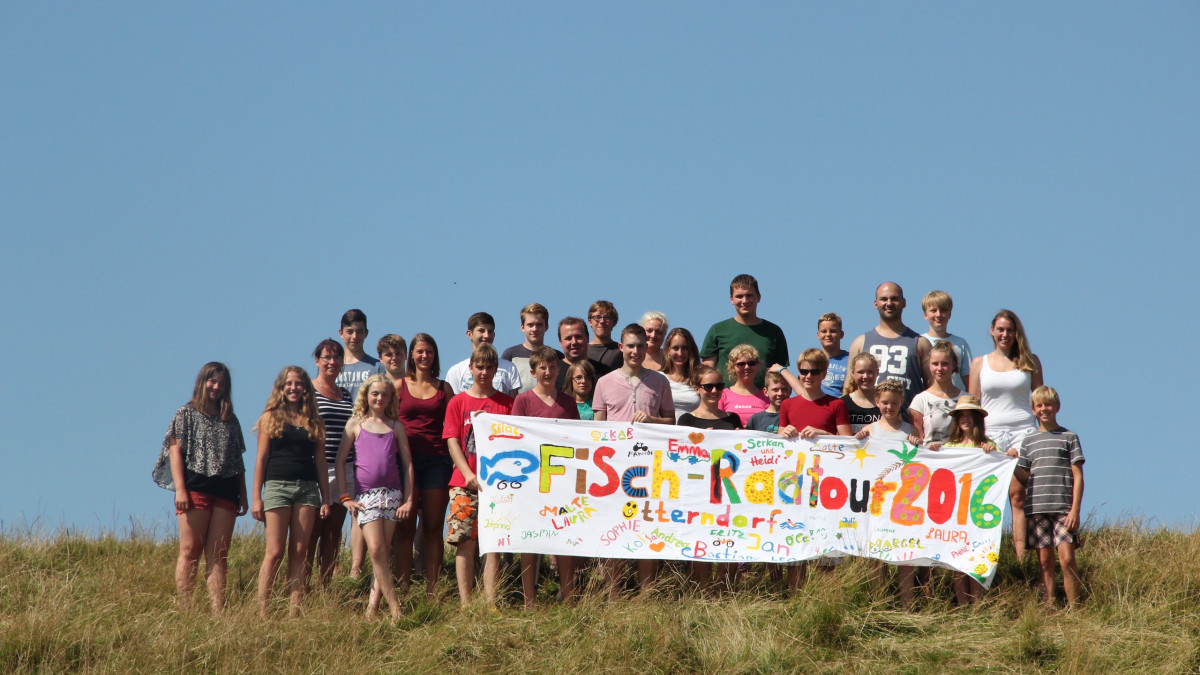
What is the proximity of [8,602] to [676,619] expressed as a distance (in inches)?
240

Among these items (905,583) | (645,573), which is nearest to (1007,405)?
(905,583)

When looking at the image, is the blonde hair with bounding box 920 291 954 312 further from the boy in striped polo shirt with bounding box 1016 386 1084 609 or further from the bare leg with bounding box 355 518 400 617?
the bare leg with bounding box 355 518 400 617

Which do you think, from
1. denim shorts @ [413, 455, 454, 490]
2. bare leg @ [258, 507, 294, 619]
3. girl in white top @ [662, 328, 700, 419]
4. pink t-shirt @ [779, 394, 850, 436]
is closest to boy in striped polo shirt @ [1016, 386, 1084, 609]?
pink t-shirt @ [779, 394, 850, 436]

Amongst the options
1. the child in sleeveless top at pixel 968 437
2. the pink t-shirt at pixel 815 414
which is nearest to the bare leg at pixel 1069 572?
the child in sleeveless top at pixel 968 437

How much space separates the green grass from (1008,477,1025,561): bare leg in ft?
1.65

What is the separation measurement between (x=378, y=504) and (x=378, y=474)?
250 millimetres

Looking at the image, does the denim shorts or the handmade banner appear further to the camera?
the denim shorts

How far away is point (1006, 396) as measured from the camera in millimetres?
12016

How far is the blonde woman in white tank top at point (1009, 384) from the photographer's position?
11914mm

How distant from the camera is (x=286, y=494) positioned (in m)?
10.9

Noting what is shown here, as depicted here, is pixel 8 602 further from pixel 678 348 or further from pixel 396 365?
pixel 678 348

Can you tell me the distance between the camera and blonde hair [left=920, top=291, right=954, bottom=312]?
13.0 m

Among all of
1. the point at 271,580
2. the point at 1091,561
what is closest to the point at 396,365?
the point at 271,580

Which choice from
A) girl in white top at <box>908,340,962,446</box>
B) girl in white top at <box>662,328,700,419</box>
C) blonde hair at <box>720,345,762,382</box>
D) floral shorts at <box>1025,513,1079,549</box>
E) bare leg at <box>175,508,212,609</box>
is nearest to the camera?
bare leg at <box>175,508,212,609</box>
